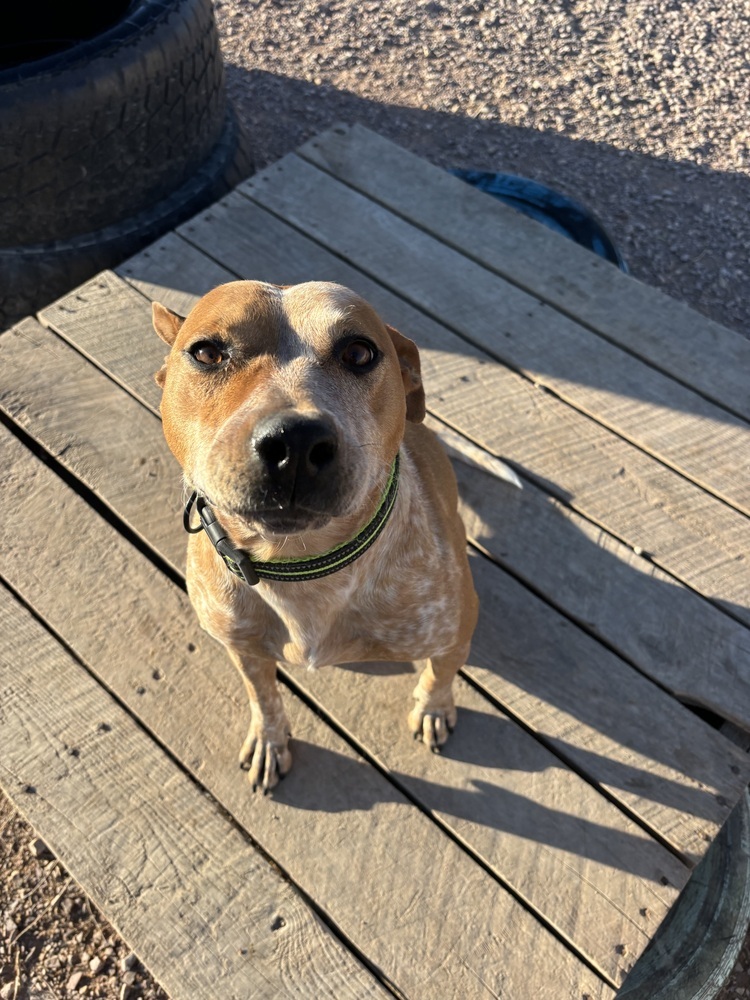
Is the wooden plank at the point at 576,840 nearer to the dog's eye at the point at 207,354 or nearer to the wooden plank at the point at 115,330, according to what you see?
the dog's eye at the point at 207,354

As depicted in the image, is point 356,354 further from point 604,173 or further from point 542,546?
point 604,173

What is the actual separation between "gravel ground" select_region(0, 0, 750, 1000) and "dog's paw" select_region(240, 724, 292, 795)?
436cm

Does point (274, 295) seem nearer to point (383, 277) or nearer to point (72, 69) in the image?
point (383, 277)

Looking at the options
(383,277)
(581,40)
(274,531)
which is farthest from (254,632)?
(581,40)

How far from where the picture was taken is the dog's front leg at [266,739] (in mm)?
2943

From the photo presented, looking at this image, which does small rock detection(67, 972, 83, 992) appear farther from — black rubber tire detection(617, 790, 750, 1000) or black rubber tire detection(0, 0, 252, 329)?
black rubber tire detection(0, 0, 252, 329)

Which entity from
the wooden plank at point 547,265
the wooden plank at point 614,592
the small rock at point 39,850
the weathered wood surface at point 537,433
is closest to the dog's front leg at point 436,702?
the wooden plank at point 614,592

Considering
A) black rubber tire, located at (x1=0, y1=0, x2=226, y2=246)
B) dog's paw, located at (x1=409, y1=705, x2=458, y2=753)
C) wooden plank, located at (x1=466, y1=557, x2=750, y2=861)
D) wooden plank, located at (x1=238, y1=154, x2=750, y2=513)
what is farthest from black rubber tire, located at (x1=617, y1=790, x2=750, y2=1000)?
black rubber tire, located at (x1=0, y1=0, x2=226, y2=246)

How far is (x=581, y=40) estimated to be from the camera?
7.15m

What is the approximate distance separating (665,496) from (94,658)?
8.66 feet

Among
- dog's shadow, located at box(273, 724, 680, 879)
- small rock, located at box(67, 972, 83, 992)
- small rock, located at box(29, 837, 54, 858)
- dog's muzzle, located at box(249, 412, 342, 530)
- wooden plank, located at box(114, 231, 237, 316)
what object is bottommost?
small rock, located at box(67, 972, 83, 992)

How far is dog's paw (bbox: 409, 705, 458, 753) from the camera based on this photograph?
10.00 feet

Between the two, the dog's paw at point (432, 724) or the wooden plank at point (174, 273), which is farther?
the wooden plank at point (174, 273)

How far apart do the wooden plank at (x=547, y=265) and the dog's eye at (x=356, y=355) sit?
7.66ft
